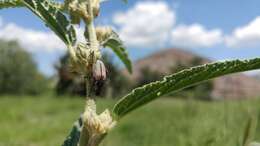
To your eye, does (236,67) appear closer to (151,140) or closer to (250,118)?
(250,118)

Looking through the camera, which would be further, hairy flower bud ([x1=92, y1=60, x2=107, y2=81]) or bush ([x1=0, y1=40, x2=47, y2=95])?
bush ([x1=0, y1=40, x2=47, y2=95])

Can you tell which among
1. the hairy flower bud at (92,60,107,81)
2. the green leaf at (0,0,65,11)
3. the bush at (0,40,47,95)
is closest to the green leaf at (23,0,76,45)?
the green leaf at (0,0,65,11)

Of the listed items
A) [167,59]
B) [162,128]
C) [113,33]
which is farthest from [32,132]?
[167,59]

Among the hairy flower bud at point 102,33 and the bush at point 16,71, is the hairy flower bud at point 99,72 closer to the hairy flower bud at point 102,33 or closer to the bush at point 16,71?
the hairy flower bud at point 102,33

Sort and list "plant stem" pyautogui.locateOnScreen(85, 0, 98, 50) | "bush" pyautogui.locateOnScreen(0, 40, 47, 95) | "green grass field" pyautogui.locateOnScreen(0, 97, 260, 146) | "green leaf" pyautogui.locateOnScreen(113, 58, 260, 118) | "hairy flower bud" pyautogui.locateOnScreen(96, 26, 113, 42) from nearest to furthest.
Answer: "green leaf" pyautogui.locateOnScreen(113, 58, 260, 118), "plant stem" pyautogui.locateOnScreen(85, 0, 98, 50), "hairy flower bud" pyautogui.locateOnScreen(96, 26, 113, 42), "green grass field" pyautogui.locateOnScreen(0, 97, 260, 146), "bush" pyautogui.locateOnScreen(0, 40, 47, 95)

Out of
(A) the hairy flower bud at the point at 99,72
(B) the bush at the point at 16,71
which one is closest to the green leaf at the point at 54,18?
(A) the hairy flower bud at the point at 99,72

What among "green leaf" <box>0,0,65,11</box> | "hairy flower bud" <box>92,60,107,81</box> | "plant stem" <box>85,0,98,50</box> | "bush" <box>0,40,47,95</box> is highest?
"bush" <box>0,40,47,95</box>

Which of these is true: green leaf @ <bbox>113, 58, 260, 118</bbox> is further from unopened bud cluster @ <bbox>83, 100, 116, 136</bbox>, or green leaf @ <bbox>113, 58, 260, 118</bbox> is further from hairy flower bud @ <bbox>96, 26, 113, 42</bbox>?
hairy flower bud @ <bbox>96, 26, 113, 42</bbox>
